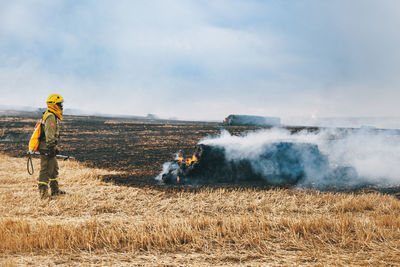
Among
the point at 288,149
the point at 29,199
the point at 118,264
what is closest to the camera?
the point at 118,264

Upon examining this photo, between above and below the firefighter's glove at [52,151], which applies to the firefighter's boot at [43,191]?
below

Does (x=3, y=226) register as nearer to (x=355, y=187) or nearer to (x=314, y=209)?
(x=314, y=209)

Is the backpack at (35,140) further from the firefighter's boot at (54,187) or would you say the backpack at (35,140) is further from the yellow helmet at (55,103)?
the firefighter's boot at (54,187)

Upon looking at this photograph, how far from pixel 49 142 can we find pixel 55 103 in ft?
4.05

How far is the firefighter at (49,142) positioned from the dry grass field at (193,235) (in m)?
0.68

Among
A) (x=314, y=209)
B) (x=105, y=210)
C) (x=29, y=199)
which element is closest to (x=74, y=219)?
(x=105, y=210)

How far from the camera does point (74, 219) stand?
264 inches

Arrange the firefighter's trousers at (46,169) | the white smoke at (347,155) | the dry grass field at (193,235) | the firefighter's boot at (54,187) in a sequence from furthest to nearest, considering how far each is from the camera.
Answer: the white smoke at (347,155) → the firefighter's boot at (54,187) → the firefighter's trousers at (46,169) → the dry grass field at (193,235)

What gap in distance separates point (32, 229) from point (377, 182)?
13031 millimetres

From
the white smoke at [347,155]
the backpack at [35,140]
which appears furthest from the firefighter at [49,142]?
the white smoke at [347,155]

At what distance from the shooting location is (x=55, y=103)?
850cm

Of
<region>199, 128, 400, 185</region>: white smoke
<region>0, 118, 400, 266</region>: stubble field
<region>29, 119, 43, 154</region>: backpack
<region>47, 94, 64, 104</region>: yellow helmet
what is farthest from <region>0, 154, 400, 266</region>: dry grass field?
<region>199, 128, 400, 185</region>: white smoke

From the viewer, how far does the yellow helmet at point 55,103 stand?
27.7 feet

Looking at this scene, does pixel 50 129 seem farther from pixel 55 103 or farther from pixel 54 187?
pixel 54 187
